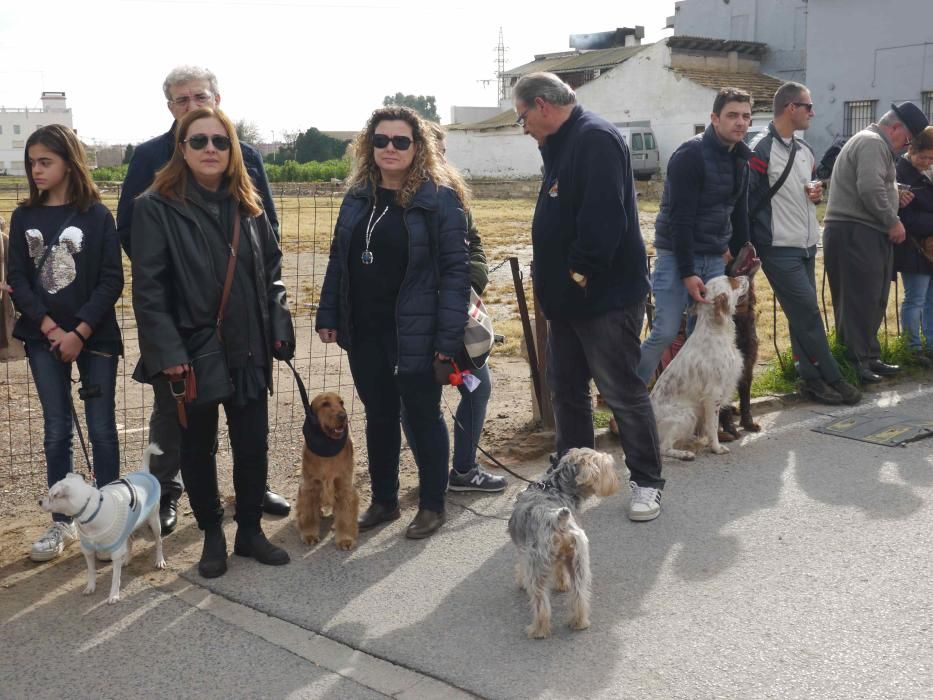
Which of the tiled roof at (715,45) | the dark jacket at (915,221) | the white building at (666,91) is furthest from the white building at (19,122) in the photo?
the dark jacket at (915,221)

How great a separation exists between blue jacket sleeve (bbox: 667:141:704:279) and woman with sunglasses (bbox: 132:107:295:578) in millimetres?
2670

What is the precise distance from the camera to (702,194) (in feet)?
20.1

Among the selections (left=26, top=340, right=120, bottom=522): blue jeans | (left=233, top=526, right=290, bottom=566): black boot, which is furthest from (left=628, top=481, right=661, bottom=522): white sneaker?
(left=26, top=340, right=120, bottom=522): blue jeans

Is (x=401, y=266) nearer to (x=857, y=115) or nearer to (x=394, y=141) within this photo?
(x=394, y=141)

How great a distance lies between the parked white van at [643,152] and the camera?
3628cm

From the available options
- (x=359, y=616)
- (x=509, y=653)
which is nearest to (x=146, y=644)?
(x=359, y=616)

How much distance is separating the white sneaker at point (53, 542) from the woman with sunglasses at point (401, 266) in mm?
1631

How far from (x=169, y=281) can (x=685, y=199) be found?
3.30 metres

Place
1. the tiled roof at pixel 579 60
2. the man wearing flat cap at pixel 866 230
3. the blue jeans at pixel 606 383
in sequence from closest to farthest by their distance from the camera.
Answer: the blue jeans at pixel 606 383 → the man wearing flat cap at pixel 866 230 → the tiled roof at pixel 579 60

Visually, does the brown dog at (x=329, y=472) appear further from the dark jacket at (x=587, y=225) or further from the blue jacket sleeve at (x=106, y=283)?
the dark jacket at (x=587, y=225)

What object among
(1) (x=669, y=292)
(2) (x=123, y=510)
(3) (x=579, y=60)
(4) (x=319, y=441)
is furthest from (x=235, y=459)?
(3) (x=579, y=60)

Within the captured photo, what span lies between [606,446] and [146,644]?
11.2 feet

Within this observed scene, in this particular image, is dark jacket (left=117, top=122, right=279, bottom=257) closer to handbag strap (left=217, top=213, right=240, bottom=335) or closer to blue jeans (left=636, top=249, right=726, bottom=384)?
handbag strap (left=217, top=213, right=240, bottom=335)

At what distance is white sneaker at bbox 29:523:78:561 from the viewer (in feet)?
15.1
